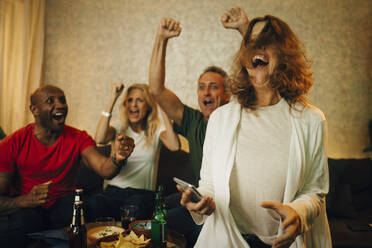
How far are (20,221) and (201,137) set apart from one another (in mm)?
1175

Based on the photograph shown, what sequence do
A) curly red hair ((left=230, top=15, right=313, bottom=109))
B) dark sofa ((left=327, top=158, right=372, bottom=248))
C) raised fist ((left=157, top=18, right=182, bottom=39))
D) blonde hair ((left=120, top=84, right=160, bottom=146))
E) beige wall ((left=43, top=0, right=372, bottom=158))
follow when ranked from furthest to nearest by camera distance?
beige wall ((left=43, top=0, right=372, bottom=158))
blonde hair ((left=120, top=84, right=160, bottom=146))
dark sofa ((left=327, top=158, right=372, bottom=248))
raised fist ((left=157, top=18, right=182, bottom=39))
curly red hair ((left=230, top=15, right=313, bottom=109))

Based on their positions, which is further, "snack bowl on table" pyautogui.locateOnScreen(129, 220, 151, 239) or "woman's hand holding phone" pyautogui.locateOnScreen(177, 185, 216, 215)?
"snack bowl on table" pyautogui.locateOnScreen(129, 220, 151, 239)

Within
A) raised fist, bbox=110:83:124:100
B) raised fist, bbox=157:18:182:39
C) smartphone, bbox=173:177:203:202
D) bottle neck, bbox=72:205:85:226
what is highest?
raised fist, bbox=157:18:182:39

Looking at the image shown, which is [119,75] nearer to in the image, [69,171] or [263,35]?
[69,171]

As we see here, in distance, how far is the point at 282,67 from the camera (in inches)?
45.0

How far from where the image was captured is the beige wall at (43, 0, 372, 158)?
8.63 ft

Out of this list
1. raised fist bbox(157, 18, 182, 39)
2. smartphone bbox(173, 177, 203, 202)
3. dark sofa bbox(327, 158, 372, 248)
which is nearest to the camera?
smartphone bbox(173, 177, 203, 202)

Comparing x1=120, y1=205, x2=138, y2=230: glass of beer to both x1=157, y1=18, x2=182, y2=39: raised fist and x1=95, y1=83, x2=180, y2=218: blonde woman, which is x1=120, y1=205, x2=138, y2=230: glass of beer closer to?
x1=95, y1=83, x2=180, y2=218: blonde woman

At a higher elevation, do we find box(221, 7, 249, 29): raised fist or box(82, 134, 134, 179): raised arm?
box(221, 7, 249, 29): raised fist

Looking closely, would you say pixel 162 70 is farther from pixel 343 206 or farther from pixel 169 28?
pixel 343 206

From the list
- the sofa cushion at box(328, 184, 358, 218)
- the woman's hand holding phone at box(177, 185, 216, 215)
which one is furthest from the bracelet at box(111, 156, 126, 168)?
the sofa cushion at box(328, 184, 358, 218)

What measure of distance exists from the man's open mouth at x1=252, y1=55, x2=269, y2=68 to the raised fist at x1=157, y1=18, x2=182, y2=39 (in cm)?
57

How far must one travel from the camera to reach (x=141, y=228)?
1383mm

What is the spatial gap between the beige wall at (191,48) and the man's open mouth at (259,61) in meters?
1.52
